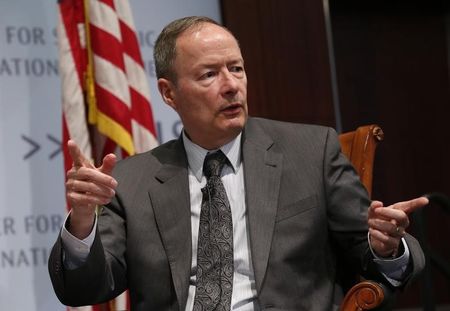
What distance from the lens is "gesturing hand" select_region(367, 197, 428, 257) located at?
248cm

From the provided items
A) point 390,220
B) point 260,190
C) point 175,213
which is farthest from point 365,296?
point 175,213

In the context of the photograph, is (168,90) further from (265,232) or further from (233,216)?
(265,232)

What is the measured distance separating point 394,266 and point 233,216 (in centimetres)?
53

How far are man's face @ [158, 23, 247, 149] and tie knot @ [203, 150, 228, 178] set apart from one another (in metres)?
0.04

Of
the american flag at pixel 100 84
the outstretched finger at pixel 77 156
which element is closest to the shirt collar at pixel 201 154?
the outstretched finger at pixel 77 156

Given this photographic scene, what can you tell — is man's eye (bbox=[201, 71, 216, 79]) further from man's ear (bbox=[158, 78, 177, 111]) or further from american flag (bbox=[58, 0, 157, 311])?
american flag (bbox=[58, 0, 157, 311])

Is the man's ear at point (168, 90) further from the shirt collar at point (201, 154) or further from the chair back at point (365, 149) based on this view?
the chair back at point (365, 149)

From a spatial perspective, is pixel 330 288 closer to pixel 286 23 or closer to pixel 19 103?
pixel 19 103

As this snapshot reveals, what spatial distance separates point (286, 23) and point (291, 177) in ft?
8.57

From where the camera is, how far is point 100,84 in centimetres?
431

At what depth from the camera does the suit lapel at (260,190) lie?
275cm

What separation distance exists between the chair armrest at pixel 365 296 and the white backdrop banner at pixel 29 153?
2.30 meters

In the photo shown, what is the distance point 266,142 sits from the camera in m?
2.99

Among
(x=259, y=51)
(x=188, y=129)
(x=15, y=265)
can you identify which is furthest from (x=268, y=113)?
(x=188, y=129)
